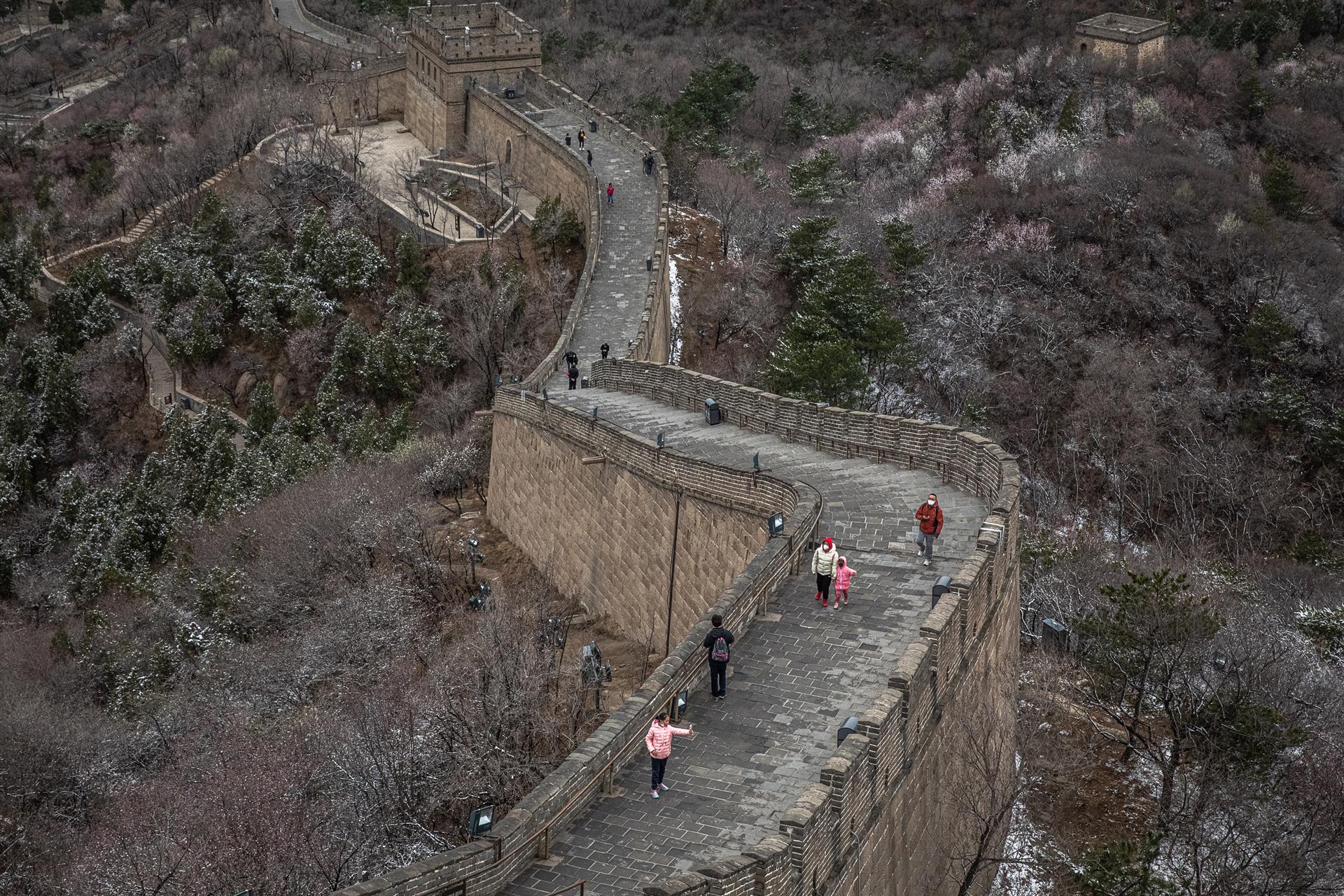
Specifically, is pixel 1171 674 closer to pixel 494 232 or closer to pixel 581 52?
pixel 494 232

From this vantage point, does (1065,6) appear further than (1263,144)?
Yes

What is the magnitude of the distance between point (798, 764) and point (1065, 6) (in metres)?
68.0

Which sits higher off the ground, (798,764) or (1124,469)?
(798,764)

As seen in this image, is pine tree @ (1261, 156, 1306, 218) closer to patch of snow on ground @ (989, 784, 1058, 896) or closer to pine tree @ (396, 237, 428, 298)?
pine tree @ (396, 237, 428, 298)

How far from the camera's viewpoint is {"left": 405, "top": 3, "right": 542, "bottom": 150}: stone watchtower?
67000 millimetres

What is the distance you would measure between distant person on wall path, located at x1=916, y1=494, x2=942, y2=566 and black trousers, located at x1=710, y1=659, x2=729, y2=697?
467 cm

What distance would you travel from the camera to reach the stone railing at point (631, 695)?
19609mm

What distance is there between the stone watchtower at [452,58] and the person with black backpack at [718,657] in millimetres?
45282

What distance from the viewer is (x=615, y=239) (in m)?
53.8

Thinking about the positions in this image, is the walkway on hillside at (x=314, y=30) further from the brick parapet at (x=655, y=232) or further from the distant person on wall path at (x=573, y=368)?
the distant person on wall path at (x=573, y=368)

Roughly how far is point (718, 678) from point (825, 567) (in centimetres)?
297

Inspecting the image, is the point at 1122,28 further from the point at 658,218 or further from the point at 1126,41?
the point at 658,218

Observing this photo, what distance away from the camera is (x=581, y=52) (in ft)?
281

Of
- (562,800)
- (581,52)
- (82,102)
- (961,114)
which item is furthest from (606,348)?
(82,102)
